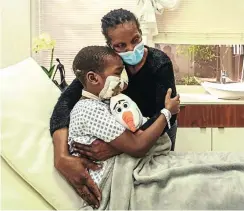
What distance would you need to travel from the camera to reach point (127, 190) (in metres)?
1.23

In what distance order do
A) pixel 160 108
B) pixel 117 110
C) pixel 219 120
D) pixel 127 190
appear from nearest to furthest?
pixel 127 190, pixel 117 110, pixel 160 108, pixel 219 120

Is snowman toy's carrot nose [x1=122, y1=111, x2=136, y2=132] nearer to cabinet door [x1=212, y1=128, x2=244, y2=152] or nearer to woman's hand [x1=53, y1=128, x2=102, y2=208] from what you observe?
woman's hand [x1=53, y1=128, x2=102, y2=208]

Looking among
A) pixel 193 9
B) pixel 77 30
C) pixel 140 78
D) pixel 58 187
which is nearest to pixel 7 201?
pixel 58 187

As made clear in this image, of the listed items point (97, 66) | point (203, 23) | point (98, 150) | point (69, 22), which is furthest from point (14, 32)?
point (98, 150)

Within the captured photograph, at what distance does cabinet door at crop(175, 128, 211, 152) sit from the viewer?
2506mm

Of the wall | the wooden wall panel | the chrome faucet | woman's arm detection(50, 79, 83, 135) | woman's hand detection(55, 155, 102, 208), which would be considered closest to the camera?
woman's hand detection(55, 155, 102, 208)

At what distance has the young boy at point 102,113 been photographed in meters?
1.29

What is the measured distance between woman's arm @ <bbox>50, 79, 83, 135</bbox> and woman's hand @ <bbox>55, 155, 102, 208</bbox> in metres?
0.14

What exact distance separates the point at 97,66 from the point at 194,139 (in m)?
1.34

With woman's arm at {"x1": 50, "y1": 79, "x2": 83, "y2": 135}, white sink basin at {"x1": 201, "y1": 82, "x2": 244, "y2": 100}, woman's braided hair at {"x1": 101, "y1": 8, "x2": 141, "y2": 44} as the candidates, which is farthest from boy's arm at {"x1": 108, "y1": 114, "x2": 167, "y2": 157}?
white sink basin at {"x1": 201, "y1": 82, "x2": 244, "y2": 100}

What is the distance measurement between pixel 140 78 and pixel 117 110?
0.24 meters

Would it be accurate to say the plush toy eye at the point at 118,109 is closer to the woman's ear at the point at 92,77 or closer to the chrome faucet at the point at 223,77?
the woman's ear at the point at 92,77

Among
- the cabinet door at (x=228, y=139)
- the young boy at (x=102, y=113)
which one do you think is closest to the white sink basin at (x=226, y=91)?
the cabinet door at (x=228, y=139)

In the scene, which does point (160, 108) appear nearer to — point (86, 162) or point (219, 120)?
point (86, 162)
